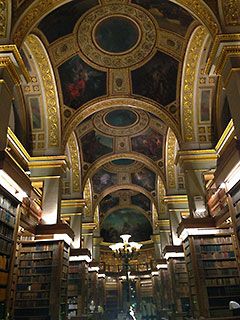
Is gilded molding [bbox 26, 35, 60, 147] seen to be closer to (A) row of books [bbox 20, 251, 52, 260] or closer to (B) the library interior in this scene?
(B) the library interior

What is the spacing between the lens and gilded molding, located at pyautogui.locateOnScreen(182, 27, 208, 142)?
1077 cm

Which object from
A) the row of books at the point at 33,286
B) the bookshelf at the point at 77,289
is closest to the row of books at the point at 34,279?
the row of books at the point at 33,286

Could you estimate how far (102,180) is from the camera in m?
23.2

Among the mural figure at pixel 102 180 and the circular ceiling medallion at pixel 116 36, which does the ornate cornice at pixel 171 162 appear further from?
the mural figure at pixel 102 180

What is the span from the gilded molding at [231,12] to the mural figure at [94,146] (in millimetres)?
11587

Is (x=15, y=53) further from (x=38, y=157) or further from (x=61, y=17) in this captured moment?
(x=38, y=157)

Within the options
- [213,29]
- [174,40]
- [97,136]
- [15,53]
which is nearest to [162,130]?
[97,136]

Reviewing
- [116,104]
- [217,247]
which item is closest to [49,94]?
[116,104]

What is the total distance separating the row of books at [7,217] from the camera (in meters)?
6.43

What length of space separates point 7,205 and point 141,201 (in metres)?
21.3

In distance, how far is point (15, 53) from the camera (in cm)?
658

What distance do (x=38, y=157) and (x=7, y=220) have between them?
200 inches

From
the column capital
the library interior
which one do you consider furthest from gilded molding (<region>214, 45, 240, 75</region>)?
the column capital

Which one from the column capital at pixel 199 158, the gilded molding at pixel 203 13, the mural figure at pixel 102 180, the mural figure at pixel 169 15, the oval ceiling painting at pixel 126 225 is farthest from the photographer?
the oval ceiling painting at pixel 126 225
